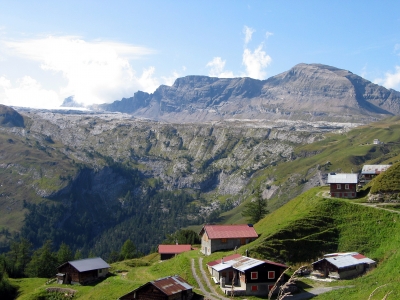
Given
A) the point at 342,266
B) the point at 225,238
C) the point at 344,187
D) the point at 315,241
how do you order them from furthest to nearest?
the point at 344,187 → the point at 225,238 → the point at 315,241 → the point at 342,266

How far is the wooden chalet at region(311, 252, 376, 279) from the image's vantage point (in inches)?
2596

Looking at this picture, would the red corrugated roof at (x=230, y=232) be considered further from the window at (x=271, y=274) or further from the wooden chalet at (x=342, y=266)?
the window at (x=271, y=274)

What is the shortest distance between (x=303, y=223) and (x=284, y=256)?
10559 millimetres

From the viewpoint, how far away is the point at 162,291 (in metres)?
57.7

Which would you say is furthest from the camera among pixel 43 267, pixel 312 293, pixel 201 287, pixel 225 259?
pixel 43 267

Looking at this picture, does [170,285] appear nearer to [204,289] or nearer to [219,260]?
[204,289]

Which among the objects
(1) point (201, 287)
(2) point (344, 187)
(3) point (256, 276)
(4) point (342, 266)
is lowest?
(1) point (201, 287)

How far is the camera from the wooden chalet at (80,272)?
8400 centimetres

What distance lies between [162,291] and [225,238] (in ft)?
98.1

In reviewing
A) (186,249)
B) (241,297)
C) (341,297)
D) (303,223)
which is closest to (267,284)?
(241,297)

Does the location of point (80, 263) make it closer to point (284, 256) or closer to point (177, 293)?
point (177, 293)

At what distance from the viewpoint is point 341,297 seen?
52312mm

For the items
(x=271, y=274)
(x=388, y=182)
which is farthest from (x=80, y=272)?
(x=388, y=182)

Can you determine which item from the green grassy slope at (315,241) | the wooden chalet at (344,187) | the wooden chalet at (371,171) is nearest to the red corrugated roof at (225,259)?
the green grassy slope at (315,241)
